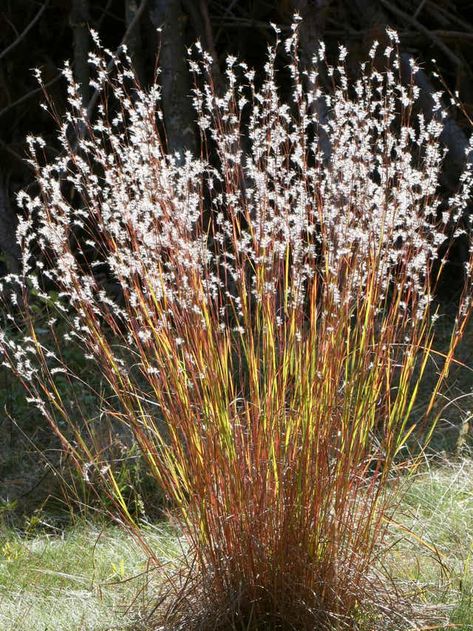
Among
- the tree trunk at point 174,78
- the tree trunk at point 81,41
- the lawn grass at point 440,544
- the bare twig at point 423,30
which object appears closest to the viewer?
the lawn grass at point 440,544

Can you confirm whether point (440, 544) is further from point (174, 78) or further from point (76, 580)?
point (174, 78)

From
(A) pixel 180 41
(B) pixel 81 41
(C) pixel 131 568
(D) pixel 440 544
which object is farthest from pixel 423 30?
(C) pixel 131 568

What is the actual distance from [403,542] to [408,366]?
82cm

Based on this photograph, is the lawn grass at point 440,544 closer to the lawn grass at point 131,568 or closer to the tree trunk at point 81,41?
the lawn grass at point 131,568

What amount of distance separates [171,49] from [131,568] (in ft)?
10.6

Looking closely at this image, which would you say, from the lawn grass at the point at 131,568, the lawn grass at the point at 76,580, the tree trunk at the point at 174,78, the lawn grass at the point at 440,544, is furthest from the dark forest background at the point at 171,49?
the lawn grass at the point at 440,544

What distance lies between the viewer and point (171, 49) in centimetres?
523

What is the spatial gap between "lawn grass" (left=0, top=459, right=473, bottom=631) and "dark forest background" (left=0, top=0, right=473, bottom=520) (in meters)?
0.75

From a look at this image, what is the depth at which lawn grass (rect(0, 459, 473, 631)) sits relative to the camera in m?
2.53

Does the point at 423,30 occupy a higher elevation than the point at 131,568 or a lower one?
higher

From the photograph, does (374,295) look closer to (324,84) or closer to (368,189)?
(368,189)

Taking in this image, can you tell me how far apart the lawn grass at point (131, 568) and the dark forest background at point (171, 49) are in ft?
2.45

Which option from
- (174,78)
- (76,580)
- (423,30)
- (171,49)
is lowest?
(76,580)

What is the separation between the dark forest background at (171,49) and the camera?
498 cm
